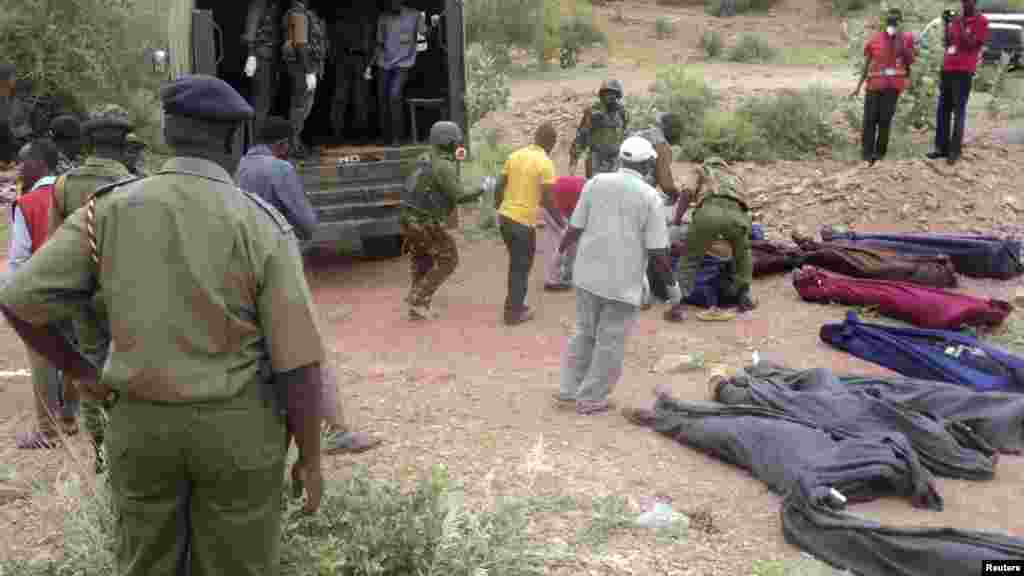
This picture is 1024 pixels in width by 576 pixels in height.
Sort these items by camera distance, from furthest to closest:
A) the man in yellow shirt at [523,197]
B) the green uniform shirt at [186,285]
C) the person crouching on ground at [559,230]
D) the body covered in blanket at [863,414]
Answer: the person crouching on ground at [559,230] → the man in yellow shirt at [523,197] → the body covered in blanket at [863,414] → the green uniform shirt at [186,285]

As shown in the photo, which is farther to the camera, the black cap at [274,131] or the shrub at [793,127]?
the shrub at [793,127]

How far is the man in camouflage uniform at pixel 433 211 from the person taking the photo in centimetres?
748

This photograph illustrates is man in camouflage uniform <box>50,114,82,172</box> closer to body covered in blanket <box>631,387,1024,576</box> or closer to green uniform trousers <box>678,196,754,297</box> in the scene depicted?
body covered in blanket <box>631,387,1024,576</box>

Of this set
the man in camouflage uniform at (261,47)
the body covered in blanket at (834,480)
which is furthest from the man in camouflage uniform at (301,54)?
the body covered in blanket at (834,480)

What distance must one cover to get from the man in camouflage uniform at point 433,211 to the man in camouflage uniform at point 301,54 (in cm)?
222

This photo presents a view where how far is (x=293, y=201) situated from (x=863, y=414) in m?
3.42

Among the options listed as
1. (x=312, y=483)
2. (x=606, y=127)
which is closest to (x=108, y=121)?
(x=312, y=483)

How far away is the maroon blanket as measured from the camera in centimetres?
729

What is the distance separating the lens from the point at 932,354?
253 inches

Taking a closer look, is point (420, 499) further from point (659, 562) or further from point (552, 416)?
point (552, 416)

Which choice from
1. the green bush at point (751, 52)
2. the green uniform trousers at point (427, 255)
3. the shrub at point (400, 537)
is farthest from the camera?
the green bush at point (751, 52)

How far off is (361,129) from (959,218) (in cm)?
603

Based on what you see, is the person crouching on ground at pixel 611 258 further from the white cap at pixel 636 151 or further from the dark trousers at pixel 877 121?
the dark trousers at pixel 877 121

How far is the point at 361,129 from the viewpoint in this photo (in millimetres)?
10898
